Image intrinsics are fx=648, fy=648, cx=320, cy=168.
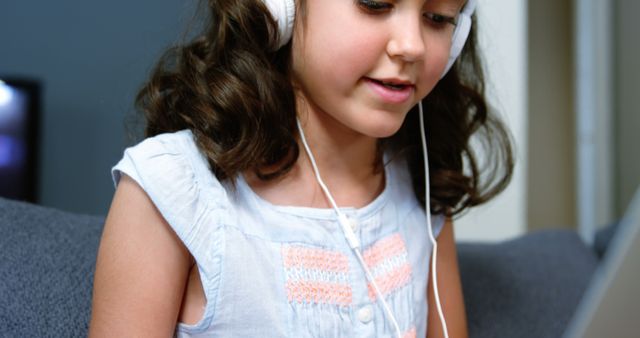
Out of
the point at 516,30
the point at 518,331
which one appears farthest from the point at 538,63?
the point at 518,331

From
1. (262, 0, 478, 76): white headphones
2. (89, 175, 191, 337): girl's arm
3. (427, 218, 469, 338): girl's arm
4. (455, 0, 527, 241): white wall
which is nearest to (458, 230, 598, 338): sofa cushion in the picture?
(427, 218, 469, 338): girl's arm

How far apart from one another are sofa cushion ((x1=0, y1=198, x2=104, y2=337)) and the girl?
119 millimetres

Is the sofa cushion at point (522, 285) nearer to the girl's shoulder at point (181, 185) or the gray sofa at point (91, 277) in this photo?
the gray sofa at point (91, 277)

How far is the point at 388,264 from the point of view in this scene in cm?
89

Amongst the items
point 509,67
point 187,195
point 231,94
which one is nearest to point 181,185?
point 187,195

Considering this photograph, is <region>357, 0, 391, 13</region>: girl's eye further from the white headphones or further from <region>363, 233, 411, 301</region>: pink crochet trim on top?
<region>363, 233, 411, 301</region>: pink crochet trim on top

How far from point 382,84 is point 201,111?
228 millimetres

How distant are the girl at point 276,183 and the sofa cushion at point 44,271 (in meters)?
0.12

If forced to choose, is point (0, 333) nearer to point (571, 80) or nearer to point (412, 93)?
point (412, 93)

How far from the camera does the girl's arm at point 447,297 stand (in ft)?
3.30

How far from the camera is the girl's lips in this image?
783 millimetres

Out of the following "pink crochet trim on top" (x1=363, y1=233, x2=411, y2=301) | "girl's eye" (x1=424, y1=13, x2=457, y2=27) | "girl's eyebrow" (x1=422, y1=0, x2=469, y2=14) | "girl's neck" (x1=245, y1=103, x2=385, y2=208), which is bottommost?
"pink crochet trim on top" (x1=363, y1=233, x2=411, y2=301)

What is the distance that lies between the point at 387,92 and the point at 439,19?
0.12 m

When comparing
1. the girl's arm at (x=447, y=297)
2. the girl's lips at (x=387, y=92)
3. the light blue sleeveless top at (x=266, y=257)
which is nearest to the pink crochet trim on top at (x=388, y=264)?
the light blue sleeveless top at (x=266, y=257)
